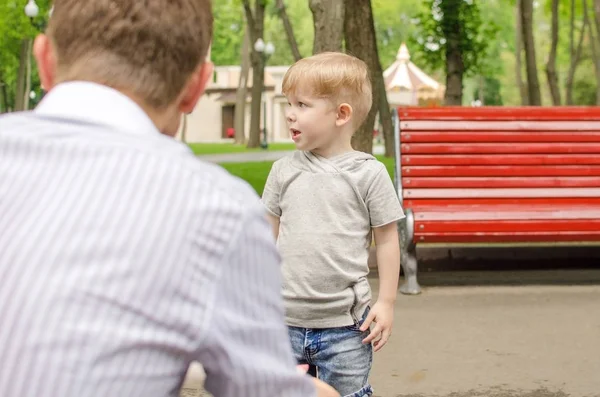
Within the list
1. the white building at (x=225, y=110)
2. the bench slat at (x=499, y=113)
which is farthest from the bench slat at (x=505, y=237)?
the white building at (x=225, y=110)

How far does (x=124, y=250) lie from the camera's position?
4.17 ft

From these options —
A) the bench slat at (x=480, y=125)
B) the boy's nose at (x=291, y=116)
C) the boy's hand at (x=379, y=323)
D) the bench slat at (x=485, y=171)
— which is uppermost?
the boy's nose at (x=291, y=116)

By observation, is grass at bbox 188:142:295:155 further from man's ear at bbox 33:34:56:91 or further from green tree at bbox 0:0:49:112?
man's ear at bbox 33:34:56:91

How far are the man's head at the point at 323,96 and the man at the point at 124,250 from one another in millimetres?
1977

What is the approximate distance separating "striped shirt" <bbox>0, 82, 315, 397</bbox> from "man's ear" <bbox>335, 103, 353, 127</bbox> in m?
2.08

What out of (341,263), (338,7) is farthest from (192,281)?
(338,7)

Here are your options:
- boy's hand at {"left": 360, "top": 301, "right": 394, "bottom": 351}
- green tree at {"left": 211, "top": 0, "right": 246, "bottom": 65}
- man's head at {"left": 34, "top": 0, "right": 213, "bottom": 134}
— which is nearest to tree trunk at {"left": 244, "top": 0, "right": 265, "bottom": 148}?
green tree at {"left": 211, "top": 0, "right": 246, "bottom": 65}

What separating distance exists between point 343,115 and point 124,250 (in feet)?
7.23

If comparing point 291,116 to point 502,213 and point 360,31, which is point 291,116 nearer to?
point 502,213

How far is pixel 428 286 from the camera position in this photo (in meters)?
7.58

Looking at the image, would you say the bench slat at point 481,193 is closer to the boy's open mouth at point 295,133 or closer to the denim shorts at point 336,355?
the boy's open mouth at point 295,133

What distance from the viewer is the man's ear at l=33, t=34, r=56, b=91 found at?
59.2 inches

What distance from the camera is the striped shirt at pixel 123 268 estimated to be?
4.14 ft

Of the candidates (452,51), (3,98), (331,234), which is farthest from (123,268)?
(3,98)
